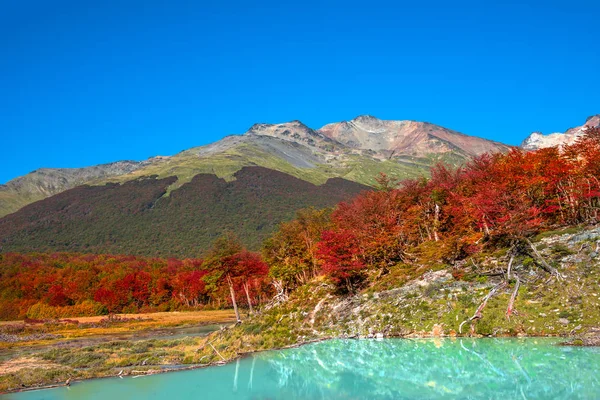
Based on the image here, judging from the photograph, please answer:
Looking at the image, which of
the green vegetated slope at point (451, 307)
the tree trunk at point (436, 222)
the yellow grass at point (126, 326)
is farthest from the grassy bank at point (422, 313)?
the yellow grass at point (126, 326)

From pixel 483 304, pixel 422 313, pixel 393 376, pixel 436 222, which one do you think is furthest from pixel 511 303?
pixel 436 222

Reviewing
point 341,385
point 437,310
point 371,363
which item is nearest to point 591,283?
point 437,310

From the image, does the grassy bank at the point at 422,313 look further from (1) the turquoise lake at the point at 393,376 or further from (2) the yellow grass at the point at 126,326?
(2) the yellow grass at the point at 126,326

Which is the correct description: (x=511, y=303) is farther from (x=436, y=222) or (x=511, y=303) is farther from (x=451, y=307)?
(x=436, y=222)

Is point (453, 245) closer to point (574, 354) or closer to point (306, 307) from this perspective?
point (306, 307)

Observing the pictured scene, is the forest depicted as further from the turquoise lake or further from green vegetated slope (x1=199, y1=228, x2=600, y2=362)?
the turquoise lake

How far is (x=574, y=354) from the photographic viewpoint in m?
20.9

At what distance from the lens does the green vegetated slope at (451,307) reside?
85.4 feet

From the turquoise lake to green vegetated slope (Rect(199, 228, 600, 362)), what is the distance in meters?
1.89

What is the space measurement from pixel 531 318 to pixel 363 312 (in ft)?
41.3

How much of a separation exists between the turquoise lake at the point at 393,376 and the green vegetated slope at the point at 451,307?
6.19 feet

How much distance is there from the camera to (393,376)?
71.4 feet

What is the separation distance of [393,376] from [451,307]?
34.4 ft

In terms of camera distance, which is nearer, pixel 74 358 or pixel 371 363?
pixel 371 363
